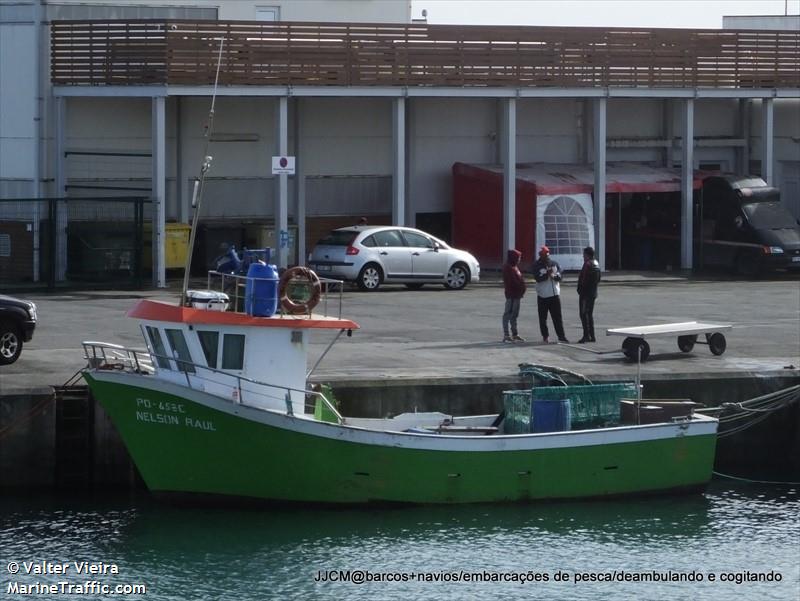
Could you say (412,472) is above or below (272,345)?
below

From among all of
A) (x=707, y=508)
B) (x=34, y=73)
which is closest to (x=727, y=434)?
(x=707, y=508)

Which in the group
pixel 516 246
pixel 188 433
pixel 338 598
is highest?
pixel 516 246

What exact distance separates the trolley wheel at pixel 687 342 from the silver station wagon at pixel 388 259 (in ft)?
35.7

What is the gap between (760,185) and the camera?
1566 inches

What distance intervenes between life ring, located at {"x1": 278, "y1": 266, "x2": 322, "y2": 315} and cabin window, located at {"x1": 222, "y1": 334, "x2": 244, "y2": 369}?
68 centimetres

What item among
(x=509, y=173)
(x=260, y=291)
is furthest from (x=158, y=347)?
(x=509, y=173)

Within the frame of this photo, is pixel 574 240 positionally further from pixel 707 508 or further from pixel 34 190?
pixel 707 508

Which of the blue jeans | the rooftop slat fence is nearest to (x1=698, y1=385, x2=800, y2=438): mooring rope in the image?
the blue jeans

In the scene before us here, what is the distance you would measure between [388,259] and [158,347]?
15862 millimetres

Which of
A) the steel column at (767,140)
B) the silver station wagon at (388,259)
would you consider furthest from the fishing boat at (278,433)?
the steel column at (767,140)

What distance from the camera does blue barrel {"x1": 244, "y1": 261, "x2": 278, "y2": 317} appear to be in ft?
61.0

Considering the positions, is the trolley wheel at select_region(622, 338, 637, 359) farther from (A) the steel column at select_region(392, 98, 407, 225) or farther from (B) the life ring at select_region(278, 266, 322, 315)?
(A) the steel column at select_region(392, 98, 407, 225)

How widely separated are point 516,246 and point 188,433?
810 inches

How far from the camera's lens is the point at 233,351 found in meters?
18.8
